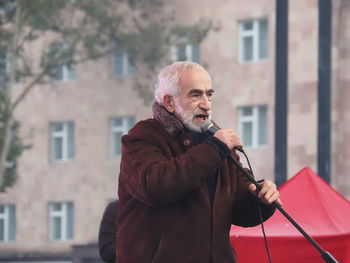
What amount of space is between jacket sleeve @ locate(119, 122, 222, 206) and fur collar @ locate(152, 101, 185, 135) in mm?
154

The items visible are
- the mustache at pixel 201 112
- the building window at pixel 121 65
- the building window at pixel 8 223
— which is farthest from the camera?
the building window at pixel 8 223

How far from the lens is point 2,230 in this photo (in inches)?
1909

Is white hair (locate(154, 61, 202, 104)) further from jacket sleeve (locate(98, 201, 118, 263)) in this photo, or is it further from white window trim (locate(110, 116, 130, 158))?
white window trim (locate(110, 116, 130, 158))

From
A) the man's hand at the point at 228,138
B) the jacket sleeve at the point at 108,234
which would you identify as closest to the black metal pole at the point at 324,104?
the jacket sleeve at the point at 108,234

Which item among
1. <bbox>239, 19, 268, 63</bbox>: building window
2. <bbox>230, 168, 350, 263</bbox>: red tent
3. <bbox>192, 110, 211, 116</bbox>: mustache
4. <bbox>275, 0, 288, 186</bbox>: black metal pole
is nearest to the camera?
<bbox>192, 110, 211, 116</bbox>: mustache

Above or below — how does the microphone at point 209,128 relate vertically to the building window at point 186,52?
below

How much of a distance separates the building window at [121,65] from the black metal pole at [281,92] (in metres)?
33.7

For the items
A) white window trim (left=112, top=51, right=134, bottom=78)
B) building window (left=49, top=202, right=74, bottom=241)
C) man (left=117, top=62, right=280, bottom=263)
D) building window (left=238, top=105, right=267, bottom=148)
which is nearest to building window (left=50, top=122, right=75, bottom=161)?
building window (left=49, top=202, right=74, bottom=241)

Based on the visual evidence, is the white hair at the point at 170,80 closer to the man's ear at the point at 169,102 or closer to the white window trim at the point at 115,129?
the man's ear at the point at 169,102

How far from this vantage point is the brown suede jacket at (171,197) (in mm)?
4867

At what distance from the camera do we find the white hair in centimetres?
515

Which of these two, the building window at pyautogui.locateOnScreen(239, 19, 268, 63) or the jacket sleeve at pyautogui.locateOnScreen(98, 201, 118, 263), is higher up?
the building window at pyautogui.locateOnScreen(239, 19, 268, 63)

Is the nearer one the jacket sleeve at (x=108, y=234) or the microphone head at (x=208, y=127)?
the microphone head at (x=208, y=127)

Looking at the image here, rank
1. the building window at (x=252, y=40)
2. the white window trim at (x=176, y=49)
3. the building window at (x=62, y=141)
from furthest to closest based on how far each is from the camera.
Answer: the building window at (x=62, y=141), the white window trim at (x=176, y=49), the building window at (x=252, y=40)
